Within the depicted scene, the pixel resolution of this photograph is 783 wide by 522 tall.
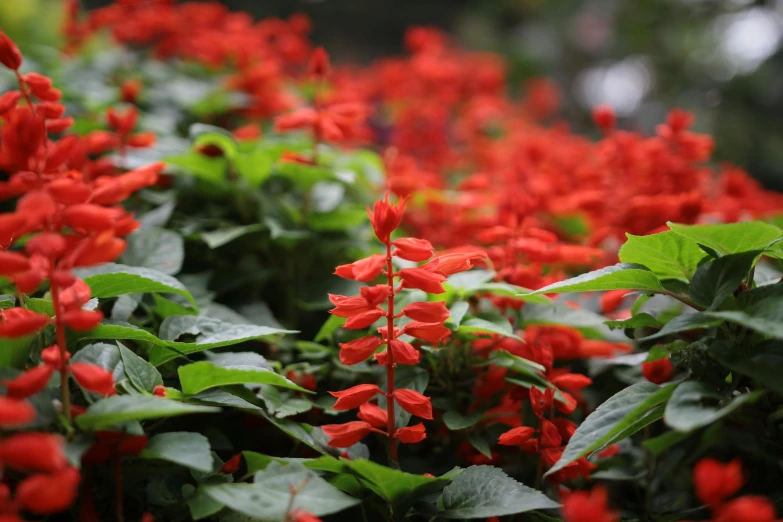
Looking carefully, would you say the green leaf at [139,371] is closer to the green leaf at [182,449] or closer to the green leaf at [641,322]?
the green leaf at [182,449]

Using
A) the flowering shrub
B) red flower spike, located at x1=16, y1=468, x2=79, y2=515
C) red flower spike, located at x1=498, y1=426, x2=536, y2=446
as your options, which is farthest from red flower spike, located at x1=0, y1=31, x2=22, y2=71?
red flower spike, located at x1=498, y1=426, x2=536, y2=446

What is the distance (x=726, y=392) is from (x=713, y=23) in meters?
3.11

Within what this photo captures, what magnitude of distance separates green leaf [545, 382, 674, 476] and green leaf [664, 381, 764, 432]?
A: 2 cm

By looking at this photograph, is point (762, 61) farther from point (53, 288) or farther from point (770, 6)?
point (53, 288)

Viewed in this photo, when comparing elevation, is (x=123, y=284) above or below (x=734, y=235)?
below

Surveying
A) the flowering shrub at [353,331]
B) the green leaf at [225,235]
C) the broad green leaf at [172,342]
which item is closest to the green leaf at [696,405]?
the flowering shrub at [353,331]

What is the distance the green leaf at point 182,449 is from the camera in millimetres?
570

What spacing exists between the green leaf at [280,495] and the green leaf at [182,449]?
1.6 inches

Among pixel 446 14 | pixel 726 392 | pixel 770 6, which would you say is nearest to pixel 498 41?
pixel 446 14

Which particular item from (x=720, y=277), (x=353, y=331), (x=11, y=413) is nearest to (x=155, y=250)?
(x=353, y=331)

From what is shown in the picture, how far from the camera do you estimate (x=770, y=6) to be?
2.80 m

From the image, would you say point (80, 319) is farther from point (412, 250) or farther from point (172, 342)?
point (412, 250)

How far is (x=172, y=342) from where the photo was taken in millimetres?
727

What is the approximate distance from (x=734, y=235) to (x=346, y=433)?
502mm
